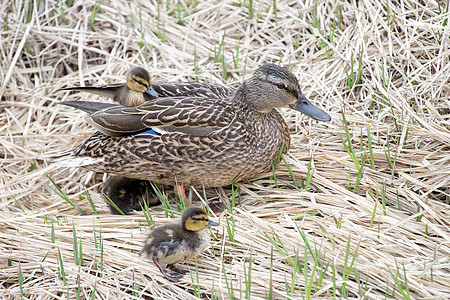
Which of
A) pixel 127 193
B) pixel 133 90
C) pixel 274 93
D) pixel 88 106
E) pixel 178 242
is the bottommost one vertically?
pixel 127 193

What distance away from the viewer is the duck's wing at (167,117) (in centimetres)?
381

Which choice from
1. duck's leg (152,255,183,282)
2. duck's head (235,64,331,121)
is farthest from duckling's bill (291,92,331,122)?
duck's leg (152,255,183,282)

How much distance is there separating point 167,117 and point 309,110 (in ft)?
2.96

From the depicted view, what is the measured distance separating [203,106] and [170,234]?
101cm

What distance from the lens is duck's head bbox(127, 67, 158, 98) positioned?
13.2ft

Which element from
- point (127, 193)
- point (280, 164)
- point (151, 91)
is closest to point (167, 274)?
point (127, 193)

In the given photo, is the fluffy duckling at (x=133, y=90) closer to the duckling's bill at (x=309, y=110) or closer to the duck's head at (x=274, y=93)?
the duck's head at (x=274, y=93)

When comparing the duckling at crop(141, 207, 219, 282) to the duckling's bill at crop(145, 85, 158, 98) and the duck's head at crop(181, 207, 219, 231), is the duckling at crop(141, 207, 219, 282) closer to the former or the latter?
the duck's head at crop(181, 207, 219, 231)

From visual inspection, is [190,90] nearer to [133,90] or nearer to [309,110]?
[133,90]

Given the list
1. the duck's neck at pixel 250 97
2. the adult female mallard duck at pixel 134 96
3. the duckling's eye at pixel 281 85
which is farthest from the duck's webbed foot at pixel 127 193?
the duckling's eye at pixel 281 85

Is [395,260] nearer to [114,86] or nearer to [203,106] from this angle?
[203,106]

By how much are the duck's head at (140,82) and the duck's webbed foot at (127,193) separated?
23.3 inches

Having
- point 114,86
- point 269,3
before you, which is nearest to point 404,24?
point 269,3

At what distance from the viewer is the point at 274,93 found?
3.95m
